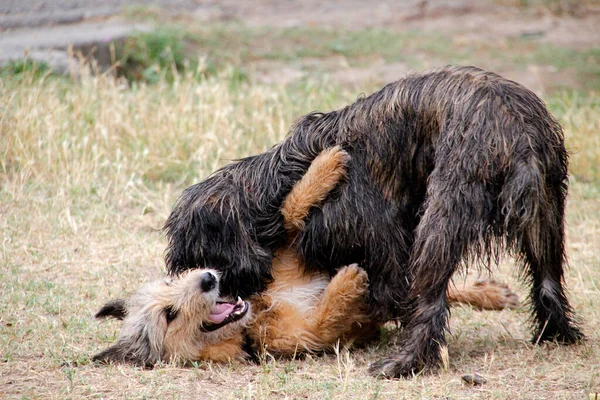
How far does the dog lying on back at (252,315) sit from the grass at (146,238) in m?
0.14

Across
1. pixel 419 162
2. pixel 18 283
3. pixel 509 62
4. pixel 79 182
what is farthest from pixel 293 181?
pixel 509 62

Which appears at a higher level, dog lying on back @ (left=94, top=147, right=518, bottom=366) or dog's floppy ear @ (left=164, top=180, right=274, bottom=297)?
dog's floppy ear @ (left=164, top=180, right=274, bottom=297)

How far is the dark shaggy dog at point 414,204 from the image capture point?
457cm

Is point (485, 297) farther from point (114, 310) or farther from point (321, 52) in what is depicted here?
point (321, 52)

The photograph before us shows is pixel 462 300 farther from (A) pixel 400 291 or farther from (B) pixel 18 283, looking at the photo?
(B) pixel 18 283

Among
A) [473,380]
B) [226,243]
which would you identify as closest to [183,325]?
[226,243]

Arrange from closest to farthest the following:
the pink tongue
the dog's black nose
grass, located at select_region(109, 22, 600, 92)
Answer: the dog's black nose < the pink tongue < grass, located at select_region(109, 22, 600, 92)

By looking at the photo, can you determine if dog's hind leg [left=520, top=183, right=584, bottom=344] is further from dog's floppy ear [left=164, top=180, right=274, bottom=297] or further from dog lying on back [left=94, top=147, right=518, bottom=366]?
dog's floppy ear [left=164, top=180, right=274, bottom=297]

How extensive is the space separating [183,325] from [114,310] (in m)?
0.63

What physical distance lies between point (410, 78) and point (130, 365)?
242 cm

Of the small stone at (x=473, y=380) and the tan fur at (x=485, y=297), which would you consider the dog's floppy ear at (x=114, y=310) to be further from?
the tan fur at (x=485, y=297)

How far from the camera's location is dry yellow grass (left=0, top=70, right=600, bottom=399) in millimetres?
4617

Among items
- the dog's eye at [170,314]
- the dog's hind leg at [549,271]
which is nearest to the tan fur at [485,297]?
the dog's hind leg at [549,271]

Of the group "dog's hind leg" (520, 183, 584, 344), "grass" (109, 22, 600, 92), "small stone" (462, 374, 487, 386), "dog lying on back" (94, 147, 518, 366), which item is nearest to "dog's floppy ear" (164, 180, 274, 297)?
"dog lying on back" (94, 147, 518, 366)
